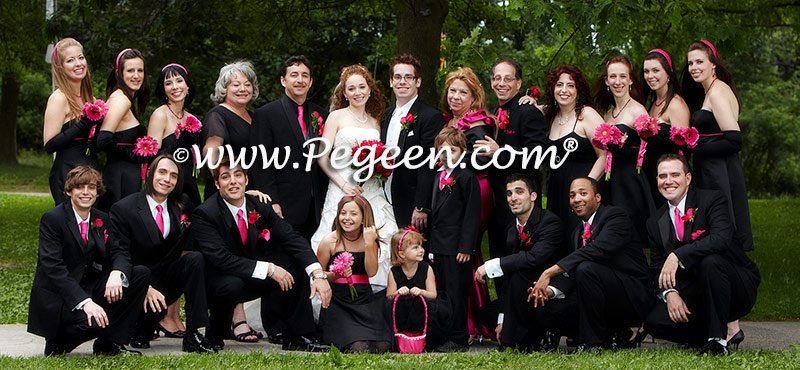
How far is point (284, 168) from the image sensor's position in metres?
7.45

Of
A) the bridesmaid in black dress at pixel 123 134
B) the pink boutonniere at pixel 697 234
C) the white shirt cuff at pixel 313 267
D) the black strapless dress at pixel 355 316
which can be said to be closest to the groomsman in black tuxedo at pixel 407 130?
the black strapless dress at pixel 355 316

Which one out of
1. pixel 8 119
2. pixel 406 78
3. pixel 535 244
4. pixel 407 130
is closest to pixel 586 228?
pixel 535 244

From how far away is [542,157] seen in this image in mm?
7109

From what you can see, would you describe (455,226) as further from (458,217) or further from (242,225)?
(242,225)

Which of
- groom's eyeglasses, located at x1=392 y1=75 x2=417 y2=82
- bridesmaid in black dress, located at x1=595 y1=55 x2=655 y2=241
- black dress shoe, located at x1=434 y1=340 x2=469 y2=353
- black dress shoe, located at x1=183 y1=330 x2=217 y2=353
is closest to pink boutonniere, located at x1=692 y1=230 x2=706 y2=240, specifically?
bridesmaid in black dress, located at x1=595 y1=55 x2=655 y2=241

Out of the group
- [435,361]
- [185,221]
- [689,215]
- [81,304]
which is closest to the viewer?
[81,304]

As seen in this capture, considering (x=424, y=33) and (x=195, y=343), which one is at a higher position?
(x=424, y=33)

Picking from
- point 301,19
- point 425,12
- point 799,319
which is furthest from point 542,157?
point 301,19

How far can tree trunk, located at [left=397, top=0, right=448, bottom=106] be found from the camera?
38.2ft

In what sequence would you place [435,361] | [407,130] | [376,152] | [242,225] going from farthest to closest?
[407,130] < [376,152] < [242,225] < [435,361]

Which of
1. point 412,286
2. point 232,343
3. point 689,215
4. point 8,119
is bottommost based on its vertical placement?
point 232,343

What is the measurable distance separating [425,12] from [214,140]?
505 cm

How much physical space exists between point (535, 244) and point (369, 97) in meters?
1.98

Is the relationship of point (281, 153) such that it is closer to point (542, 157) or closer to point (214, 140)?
point (214, 140)
